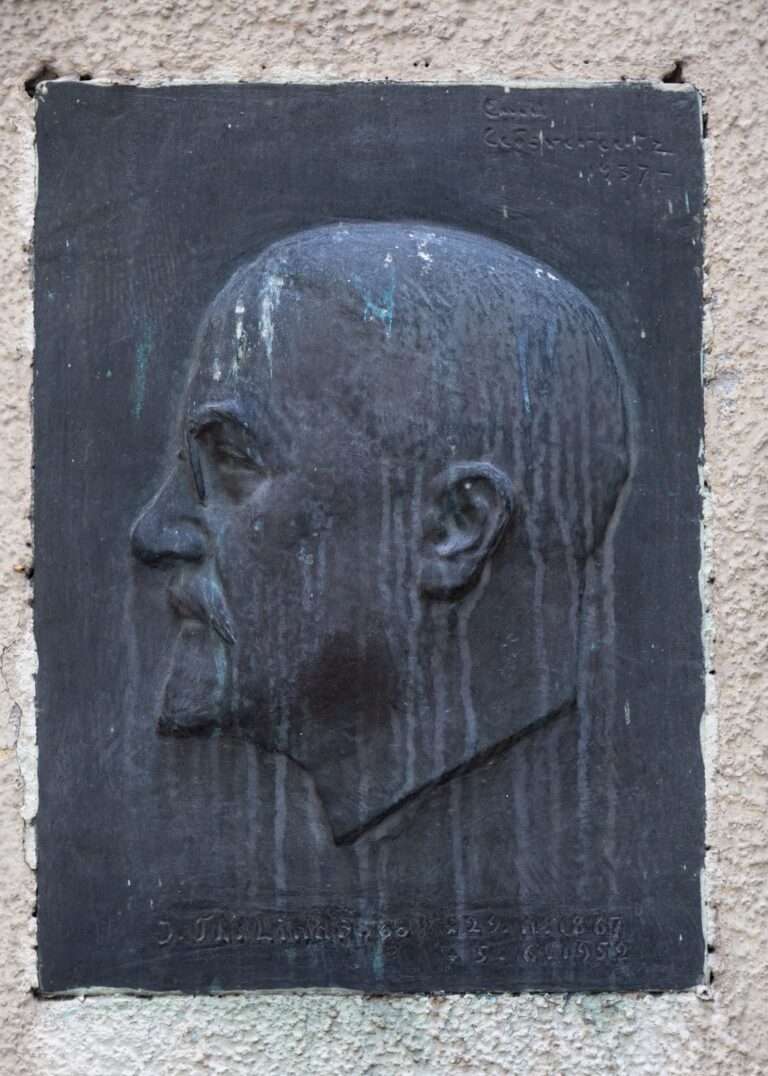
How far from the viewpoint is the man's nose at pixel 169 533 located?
2094mm

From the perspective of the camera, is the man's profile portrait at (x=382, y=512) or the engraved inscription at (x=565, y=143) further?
the engraved inscription at (x=565, y=143)

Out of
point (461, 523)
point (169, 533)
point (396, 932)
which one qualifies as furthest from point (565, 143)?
point (396, 932)

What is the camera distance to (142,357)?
7.06ft

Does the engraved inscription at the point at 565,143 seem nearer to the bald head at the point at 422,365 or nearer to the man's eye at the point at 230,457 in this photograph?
the bald head at the point at 422,365

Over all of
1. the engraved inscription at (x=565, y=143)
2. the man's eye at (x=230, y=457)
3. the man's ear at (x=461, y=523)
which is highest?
the engraved inscription at (x=565, y=143)

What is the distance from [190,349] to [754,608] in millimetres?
880

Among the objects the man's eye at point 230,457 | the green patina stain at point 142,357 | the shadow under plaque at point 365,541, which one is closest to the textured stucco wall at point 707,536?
the shadow under plaque at point 365,541

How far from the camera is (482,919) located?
2.11 m

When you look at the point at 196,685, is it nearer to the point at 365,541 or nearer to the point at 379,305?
the point at 365,541

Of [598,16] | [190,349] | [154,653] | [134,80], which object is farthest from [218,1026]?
[598,16]

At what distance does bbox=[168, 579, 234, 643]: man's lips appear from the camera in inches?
82.0

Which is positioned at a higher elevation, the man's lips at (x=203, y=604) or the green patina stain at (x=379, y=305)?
the green patina stain at (x=379, y=305)

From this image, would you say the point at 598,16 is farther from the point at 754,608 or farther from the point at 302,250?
the point at 754,608

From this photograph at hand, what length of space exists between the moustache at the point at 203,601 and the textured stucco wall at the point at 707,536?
222 mm
